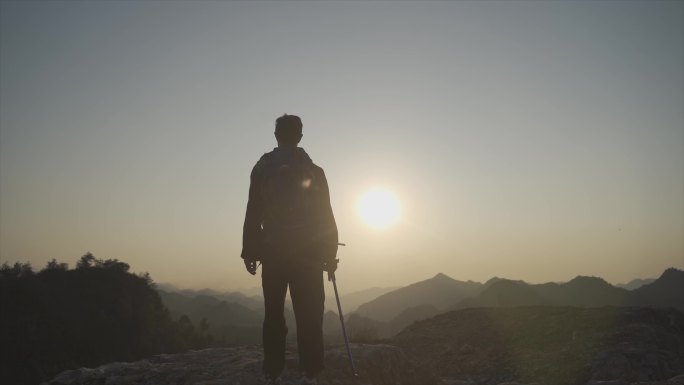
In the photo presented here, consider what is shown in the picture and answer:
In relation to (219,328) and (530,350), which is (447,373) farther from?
(219,328)

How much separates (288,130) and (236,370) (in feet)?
11.0

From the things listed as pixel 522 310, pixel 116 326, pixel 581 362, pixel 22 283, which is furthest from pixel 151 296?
pixel 581 362

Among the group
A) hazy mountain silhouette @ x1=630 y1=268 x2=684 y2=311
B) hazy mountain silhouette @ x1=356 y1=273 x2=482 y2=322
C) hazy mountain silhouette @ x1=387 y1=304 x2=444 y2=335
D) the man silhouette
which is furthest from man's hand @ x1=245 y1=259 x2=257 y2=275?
hazy mountain silhouette @ x1=356 y1=273 x2=482 y2=322

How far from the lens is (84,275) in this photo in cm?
6069

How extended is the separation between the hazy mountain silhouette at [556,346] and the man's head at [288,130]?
4.83m

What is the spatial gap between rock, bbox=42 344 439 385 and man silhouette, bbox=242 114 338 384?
2.81 ft

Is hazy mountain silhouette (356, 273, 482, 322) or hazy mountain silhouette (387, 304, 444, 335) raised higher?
hazy mountain silhouette (356, 273, 482, 322)

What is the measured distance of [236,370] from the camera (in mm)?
5770

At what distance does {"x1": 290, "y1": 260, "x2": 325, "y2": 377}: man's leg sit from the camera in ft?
13.6

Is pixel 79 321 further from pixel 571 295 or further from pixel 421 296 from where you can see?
pixel 421 296

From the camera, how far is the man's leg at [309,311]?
414 cm

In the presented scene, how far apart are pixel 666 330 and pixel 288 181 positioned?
12.5 meters

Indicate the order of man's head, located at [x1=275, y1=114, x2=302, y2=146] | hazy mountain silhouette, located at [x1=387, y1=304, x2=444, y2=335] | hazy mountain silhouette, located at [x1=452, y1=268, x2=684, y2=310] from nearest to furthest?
man's head, located at [x1=275, y1=114, x2=302, y2=146] < hazy mountain silhouette, located at [x1=452, y1=268, x2=684, y2=310] < hazy mountain silhouette, located at [x1=387, y1=304, x2=444, y2=335]

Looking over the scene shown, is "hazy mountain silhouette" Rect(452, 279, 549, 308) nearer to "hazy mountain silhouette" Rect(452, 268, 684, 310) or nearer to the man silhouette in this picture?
"hazy mountain silhouette" Rect(452, 268, 684, 310)
